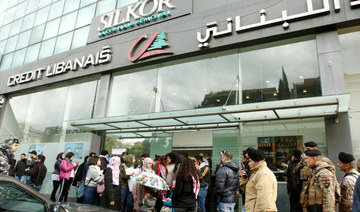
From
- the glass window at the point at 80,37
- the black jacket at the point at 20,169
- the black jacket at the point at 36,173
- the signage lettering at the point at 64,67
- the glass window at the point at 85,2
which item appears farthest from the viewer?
the glass window at the point at 85,2

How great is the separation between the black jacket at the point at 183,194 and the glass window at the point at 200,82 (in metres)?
4.85

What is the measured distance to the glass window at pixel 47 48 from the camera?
1500 cm

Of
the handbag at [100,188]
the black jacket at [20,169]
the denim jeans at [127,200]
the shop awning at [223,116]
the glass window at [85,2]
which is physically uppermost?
the glass window at [85,2]

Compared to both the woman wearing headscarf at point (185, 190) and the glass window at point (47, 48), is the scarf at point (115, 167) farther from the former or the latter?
the glass window at point (47, 48)

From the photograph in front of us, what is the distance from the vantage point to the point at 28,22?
57.6 ft

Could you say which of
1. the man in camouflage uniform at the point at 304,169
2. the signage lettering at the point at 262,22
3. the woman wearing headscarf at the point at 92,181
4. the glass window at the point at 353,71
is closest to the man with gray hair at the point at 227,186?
the man in camouflage uniform at the point at 304,169

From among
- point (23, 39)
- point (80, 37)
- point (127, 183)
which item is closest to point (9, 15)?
point (23, 39)

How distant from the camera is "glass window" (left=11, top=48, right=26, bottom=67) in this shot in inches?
653

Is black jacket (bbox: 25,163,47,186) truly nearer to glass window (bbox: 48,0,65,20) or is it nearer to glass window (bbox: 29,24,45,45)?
glass window (bbox: 29,24,45,45)

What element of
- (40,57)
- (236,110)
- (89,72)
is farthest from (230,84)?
(40,57)

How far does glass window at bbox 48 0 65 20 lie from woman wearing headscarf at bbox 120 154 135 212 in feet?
42.6

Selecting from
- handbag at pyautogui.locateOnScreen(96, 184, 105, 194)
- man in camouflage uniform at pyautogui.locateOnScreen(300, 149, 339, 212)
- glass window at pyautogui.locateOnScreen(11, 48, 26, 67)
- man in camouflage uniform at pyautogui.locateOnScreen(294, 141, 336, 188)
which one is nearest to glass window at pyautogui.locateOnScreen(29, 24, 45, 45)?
glass window at pyautogui.locateOnScreen(11, 48, 26, 67)

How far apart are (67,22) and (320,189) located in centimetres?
1571

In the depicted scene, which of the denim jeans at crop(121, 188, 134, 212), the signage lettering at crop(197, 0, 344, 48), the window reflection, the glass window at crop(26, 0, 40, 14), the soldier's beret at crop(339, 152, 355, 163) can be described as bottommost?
the denim jeans at crop(121, 188, 134, 212)
